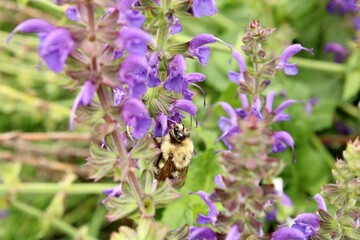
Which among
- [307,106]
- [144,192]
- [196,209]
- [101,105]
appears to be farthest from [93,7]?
[307,106]

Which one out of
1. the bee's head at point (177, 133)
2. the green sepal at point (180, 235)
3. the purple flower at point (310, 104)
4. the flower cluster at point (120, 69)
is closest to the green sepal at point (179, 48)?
the flower cluster at point (120, 69)

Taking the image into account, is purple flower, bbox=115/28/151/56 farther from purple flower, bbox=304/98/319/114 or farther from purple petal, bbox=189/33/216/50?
purple flower, bbox=304/98/319/114

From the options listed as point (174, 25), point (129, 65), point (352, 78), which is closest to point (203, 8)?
point (174, 25)

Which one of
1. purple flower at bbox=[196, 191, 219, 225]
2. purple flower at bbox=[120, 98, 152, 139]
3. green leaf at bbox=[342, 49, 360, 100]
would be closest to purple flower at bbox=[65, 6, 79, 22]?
purple flower at bbox=[120, 98, 152, 139]

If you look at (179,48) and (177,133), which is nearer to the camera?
(179,48)

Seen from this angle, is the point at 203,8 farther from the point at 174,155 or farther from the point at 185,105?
Answer: the point at 174,155

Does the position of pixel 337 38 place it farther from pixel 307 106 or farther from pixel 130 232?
pixel 130 232

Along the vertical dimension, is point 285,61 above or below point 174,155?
above
